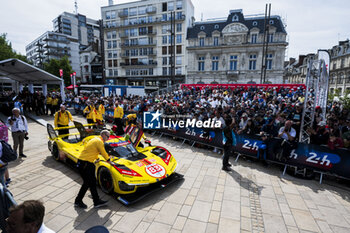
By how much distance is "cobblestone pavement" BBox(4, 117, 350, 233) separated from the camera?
3.94 m

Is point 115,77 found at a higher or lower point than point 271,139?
higher

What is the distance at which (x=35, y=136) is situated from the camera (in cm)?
999

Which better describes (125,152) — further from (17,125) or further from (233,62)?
(233,62)

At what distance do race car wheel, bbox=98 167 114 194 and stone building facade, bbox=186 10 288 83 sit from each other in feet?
115

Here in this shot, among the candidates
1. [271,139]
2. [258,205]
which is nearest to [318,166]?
[271,139]

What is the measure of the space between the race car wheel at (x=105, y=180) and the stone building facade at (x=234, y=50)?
3506cm

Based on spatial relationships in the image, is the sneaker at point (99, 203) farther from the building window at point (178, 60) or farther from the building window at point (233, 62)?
the building window at point (178, 60)

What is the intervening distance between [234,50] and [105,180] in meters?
36.4

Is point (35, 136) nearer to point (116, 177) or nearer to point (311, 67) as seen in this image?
point (116, 177)

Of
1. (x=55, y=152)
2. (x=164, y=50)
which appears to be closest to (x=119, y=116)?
(x=55, y=152)

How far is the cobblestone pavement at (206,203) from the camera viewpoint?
3936 mm

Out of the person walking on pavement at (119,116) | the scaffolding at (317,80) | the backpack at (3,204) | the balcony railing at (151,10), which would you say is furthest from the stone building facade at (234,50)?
the backpack at (3,204)

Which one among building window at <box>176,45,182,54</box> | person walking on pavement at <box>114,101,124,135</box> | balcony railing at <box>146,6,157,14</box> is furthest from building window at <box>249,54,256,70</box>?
person walking on pavement at <box>114,101,124,135</box>

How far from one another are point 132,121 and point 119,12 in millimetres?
45256
